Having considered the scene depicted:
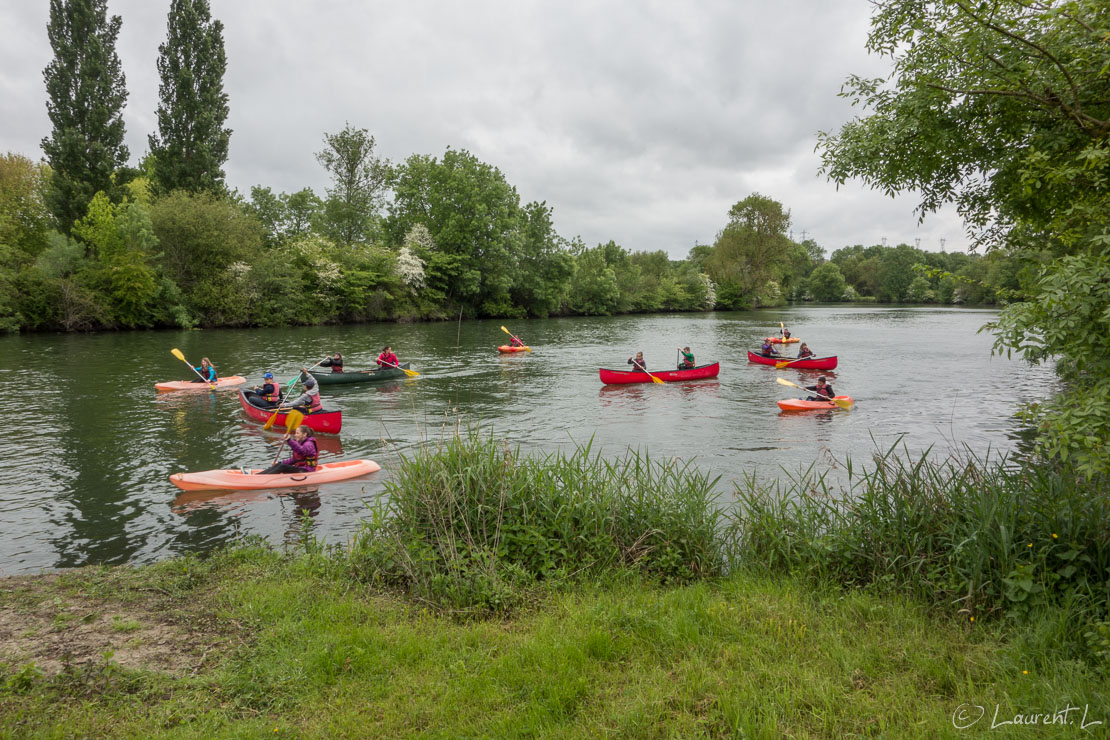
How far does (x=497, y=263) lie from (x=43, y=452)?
52.9 metres

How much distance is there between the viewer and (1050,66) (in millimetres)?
5848

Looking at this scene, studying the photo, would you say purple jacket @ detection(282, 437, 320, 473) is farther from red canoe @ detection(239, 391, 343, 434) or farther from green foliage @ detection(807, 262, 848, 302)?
green foliage @ detection(807, 262, 848, 302)

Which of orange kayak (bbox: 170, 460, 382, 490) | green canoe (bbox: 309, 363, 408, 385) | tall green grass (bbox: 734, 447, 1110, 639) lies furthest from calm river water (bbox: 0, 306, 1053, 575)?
tall green grass (bbox: 734, 447, 1110, 639)

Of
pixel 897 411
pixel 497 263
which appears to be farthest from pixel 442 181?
pixel 897 411

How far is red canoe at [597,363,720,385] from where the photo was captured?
76.5 feet

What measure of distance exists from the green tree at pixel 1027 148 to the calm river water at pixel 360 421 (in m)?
3.82

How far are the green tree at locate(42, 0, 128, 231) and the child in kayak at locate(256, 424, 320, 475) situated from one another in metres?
44.8

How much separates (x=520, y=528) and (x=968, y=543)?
4.20m

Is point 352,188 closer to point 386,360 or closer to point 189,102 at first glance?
point 189,102

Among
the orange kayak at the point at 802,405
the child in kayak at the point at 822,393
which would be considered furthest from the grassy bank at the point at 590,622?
the child in kayak at the point at 822,393

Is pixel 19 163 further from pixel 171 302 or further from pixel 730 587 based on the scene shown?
pixel 730 587

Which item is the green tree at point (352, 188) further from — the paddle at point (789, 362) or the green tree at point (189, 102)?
the paddle at point (789, 362)

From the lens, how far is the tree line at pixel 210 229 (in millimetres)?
40344

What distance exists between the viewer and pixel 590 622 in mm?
4844
